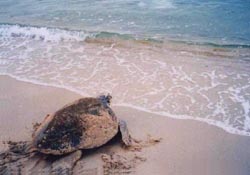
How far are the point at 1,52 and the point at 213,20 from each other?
6124 millimetres

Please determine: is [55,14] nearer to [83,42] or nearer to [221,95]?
[83,42]

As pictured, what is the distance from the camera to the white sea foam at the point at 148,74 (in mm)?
5613

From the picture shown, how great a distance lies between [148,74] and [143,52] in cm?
157

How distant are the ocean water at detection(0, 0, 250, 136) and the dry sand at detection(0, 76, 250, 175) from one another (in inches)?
11.7

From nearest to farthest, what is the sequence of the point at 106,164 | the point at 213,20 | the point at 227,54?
the point at 106,164
the point at 227,54
the point at 213,20

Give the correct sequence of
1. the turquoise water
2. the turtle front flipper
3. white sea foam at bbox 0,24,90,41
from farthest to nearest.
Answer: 1. white sea foam at bbox 0,24,90,41
2. the turquoise water
3. the turtle front flipper

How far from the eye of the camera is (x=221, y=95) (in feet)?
19.7

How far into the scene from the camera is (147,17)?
35.3 feet

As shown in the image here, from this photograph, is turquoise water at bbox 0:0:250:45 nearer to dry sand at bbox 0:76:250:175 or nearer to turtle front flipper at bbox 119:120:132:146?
dry sand at bbox 0:76:250:175

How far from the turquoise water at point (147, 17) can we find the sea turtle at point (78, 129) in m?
5.17

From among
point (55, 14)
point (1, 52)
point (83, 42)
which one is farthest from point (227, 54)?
point (55, 14)

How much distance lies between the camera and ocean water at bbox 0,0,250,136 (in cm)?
591

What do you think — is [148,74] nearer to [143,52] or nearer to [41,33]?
[143,52]

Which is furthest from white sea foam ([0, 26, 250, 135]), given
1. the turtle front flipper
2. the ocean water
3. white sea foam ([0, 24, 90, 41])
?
the turtle front flipper
